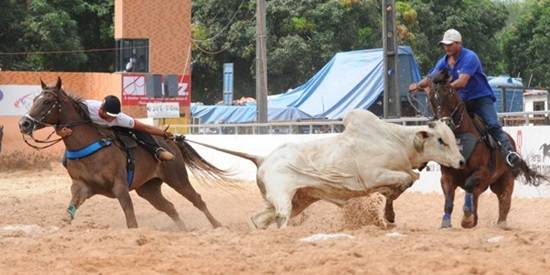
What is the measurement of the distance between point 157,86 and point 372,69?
7.57 m

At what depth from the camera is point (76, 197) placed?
10.8 meters

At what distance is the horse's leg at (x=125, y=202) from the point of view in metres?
10.8

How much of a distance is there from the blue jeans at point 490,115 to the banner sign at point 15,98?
2331 centimetres

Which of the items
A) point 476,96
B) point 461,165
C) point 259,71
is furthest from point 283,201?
point 259,71

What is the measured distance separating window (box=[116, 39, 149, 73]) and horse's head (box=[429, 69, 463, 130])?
2535cm

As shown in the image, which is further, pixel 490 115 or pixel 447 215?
pixel 490 115

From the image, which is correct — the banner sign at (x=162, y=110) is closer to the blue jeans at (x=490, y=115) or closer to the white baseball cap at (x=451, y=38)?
the blue jeans at (x=490, y=115)

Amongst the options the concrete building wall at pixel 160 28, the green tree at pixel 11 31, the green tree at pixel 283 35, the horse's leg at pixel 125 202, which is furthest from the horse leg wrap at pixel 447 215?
the green tree at pixel 11 31

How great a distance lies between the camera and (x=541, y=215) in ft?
42.9

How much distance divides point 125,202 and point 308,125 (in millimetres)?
10135

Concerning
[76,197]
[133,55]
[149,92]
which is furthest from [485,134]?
[133,55]

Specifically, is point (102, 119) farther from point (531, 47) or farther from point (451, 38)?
point (531, 47)

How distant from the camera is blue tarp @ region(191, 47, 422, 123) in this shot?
103 ft

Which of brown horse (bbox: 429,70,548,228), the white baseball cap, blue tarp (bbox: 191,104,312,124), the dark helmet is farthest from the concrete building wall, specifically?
brown horse (bbox: 429,70,548,228)
